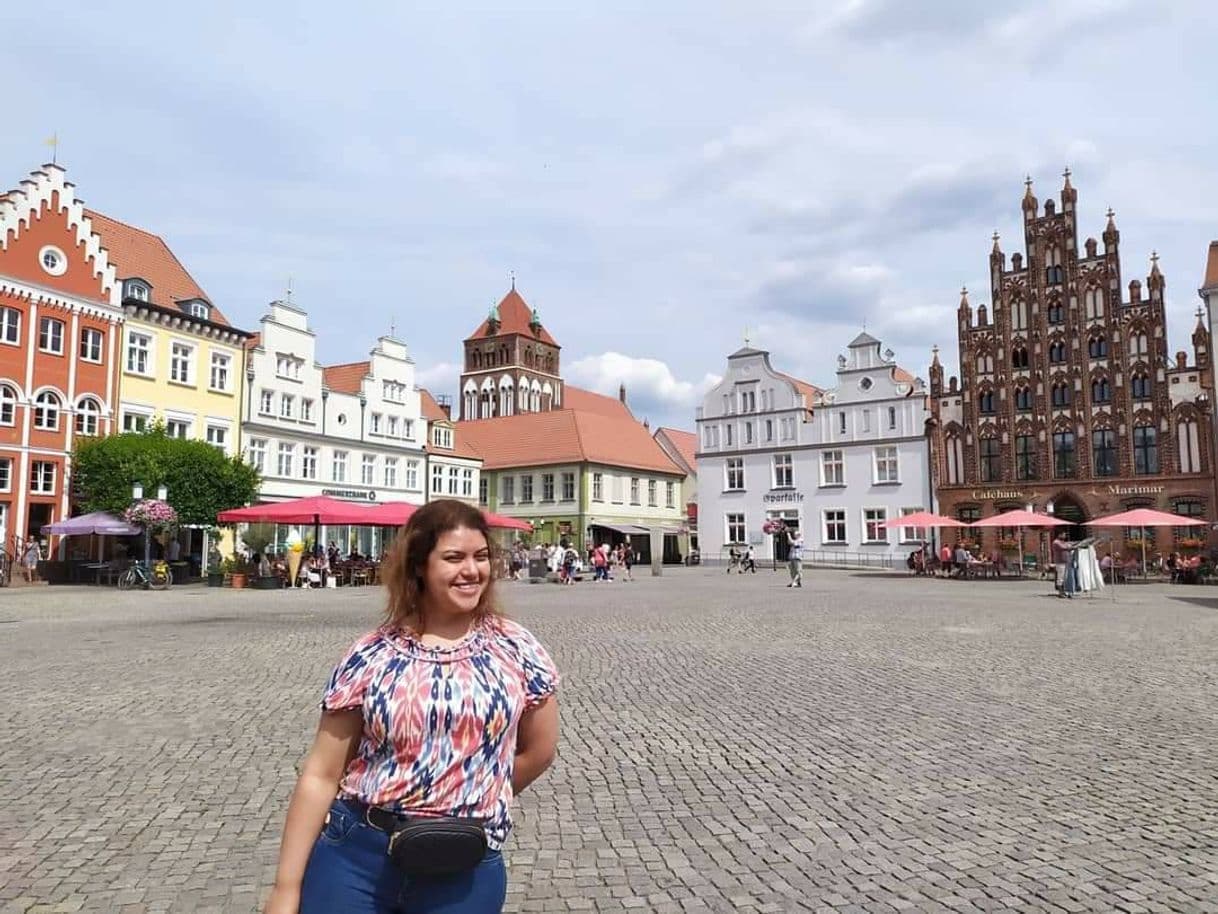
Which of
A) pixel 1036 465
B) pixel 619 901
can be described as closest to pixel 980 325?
pixel 1036 465

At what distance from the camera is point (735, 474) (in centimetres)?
5484

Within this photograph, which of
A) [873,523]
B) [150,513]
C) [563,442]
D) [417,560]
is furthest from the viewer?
[563,442]

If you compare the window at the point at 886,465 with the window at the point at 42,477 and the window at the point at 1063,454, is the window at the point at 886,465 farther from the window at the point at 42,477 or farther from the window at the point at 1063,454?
the window at the point at 42,477

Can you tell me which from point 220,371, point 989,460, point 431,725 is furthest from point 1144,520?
point 220,371

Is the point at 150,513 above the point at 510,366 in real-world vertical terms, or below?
below

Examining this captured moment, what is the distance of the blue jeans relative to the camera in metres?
2.15

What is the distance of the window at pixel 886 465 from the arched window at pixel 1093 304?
11327 mm

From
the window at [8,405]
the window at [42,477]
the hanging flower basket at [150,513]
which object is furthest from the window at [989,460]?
the window at [8,405]

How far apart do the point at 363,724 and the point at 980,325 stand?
4940 cm

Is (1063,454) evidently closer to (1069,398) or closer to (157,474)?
(1069,398)

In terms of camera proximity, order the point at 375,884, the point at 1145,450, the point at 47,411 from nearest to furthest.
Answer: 1. the point at 375,884
2. the point at 47,411
3. the point at 1145,450

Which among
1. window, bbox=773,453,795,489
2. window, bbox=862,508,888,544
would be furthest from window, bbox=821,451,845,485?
window, bbox=862,508,888,544

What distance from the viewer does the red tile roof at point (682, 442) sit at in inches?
2895

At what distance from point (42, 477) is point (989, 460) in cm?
4171
